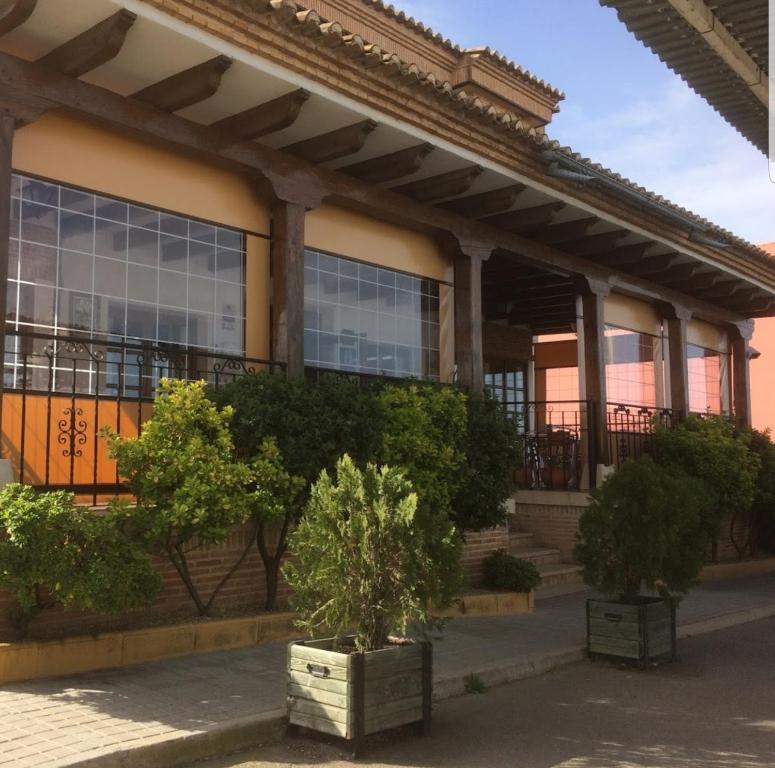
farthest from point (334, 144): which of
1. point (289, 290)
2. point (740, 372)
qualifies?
point (740, 372)

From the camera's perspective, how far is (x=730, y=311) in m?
16.9

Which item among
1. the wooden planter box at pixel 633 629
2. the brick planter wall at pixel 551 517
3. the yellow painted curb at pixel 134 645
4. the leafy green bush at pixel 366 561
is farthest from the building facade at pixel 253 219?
the wooden planter box at pixel 633 629

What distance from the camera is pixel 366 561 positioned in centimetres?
519

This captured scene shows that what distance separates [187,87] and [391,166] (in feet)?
8.21

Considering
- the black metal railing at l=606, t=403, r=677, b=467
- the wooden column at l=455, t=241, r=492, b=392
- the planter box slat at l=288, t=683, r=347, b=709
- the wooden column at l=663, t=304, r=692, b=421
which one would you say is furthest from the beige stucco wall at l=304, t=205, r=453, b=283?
the wooden column at l=663, t=304, r=692, b=421

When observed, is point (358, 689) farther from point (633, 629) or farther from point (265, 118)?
point (265, 118)

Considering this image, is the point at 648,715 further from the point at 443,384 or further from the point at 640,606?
the point at 443,384

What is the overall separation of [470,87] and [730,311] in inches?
253

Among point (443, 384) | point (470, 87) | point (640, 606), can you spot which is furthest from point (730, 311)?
point (640, 606)

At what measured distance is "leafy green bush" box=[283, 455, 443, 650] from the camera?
5195 mm

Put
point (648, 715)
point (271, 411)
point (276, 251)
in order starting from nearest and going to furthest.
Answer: point (648, 715)
point (271, 411)
point (276, 251)

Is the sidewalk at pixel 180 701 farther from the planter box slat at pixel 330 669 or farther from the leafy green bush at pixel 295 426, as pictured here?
the leafy green bush at pixel 295 426

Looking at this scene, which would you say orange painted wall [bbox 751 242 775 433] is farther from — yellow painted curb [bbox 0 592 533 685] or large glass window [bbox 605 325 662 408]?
yellow painted curb [bbox 0 592 533 685]

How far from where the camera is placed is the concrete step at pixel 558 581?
35.7 ft
